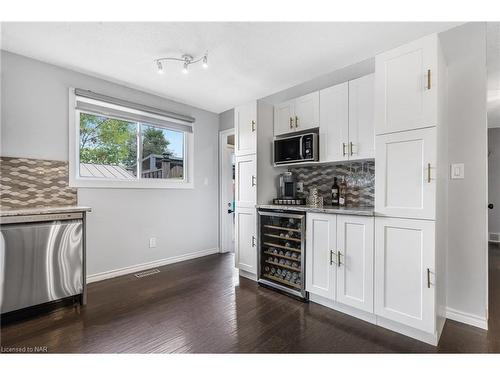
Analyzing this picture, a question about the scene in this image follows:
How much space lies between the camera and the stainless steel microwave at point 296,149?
101 inches

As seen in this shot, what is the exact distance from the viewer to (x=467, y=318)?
6.63ft

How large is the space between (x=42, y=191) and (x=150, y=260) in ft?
5.06

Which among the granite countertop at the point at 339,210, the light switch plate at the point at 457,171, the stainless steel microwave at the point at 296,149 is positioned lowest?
the granite countertop at the point at 339,210

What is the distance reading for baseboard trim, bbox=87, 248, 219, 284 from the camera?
2.96 m

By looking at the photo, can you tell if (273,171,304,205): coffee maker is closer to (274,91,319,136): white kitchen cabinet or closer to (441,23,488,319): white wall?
(274,91,319,136): white kitchen cabinet

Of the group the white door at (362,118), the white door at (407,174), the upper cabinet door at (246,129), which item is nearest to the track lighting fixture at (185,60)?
the upper cabinet door at (246,129)

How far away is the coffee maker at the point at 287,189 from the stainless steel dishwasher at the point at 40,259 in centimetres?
210

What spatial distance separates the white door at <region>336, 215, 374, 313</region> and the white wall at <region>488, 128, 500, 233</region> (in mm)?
5126

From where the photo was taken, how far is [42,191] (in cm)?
257

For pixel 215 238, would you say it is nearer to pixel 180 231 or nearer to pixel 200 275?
pixel 180 231

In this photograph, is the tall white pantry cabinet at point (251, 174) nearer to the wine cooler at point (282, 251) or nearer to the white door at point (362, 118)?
the wine cooler at point (282, 251)

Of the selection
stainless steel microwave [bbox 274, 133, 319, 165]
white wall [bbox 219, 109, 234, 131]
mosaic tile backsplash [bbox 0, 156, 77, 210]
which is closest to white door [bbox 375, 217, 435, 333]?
stainless steel microwave [bbox 274, 133, 319, 165]
